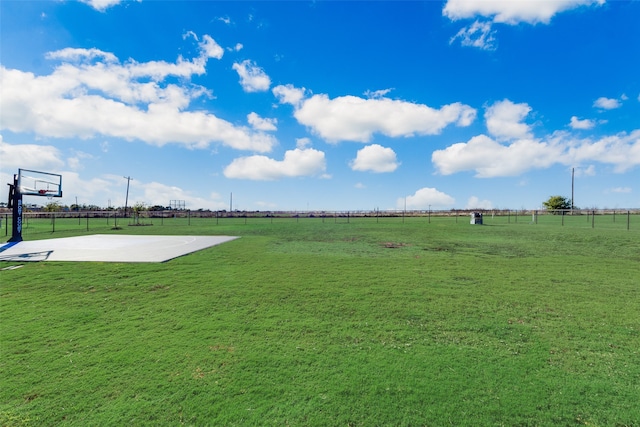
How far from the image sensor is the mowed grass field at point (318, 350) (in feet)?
9.73

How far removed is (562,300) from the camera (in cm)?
621

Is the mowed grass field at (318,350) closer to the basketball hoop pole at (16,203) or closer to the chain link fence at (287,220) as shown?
the basketball hoop pole at (16,203)

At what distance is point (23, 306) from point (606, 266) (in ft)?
51.6

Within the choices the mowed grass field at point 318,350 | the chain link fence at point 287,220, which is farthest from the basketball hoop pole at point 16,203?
the mowed grass field at point 318,350

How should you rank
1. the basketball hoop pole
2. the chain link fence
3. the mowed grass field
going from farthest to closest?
the chain link fence < the basketball hoop pole < the mowed grass field

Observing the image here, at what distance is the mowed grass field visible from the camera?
2965mm

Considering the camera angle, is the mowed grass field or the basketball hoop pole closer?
the mowed grass field

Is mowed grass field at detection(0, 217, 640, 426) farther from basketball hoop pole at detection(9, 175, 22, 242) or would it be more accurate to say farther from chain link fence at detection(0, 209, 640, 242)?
chain link fence at detection(0, 209, 640, 242)

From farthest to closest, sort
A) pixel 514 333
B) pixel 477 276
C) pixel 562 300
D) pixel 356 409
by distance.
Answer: pixel 477 276, pixel 562 300, pixel 514 333, pixel 356 409

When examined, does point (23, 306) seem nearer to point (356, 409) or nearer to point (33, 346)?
point (33, 346)

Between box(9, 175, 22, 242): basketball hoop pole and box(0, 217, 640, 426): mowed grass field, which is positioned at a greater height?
box(9, 175, 22, 242): basketball hoop pole

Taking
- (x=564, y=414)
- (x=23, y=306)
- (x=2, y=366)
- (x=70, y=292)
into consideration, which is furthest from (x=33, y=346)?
(x=564, y=414)

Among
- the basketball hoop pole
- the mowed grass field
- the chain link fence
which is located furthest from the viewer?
the chain link fence

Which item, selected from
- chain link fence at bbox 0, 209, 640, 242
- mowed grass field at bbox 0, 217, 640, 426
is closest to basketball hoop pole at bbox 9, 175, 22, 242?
chain link fence at bbox 0, 209, 640, 242
